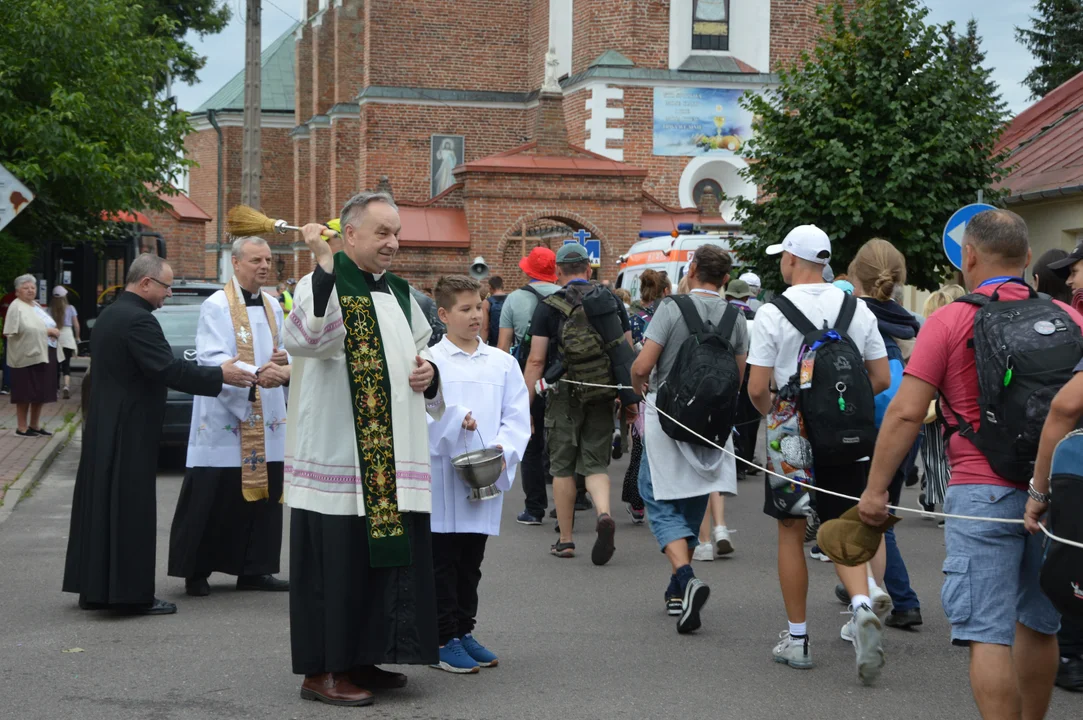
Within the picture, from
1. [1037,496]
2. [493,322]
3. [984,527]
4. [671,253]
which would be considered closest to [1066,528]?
[1037,496]

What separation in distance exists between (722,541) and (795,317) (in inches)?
132

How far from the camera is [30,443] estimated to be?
15.6m

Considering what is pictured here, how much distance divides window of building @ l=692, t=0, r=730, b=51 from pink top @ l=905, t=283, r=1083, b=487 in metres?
33.4

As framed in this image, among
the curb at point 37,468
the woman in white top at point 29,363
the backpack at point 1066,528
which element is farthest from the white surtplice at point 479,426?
the woman in white top at point 29,363

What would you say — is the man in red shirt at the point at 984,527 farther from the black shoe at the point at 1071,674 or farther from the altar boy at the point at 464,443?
the altar boy at the point at 464,443

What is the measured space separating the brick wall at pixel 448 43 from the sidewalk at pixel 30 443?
22.0m

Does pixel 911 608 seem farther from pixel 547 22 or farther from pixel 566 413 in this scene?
pixel 547 22

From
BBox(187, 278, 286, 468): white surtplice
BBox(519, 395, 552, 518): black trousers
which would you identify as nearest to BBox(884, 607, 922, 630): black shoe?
BBox(187, 278, 286, 468): white surtplice

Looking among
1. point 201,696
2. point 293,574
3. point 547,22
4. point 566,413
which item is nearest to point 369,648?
point 293,574

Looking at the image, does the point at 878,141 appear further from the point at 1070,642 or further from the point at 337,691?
the point at 337,691

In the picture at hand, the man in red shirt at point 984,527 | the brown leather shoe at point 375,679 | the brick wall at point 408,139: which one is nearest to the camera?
the man in red shirt at point 984,527

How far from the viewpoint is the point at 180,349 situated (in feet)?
47.7

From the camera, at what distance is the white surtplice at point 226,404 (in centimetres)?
791

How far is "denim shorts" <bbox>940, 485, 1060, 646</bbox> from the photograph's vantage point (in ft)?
14.8
